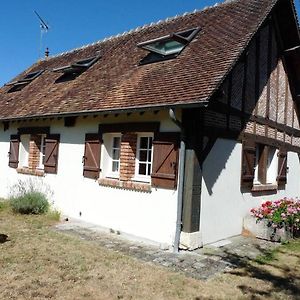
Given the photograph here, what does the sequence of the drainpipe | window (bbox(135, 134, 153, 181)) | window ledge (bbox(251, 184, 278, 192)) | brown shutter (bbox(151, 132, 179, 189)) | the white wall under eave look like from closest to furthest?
the drainpipe → brown shutter (bbox(151, 132, 179, 189)) → the white wall under eave → window (bbox(135, 134, 153, 181)) → window ledge (bbox(251, 184, 278, 192))

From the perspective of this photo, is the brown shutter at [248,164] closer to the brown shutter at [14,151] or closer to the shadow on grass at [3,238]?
the shadow on grass at [3,238]

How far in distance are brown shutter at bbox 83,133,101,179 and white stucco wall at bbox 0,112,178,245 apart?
0.18m

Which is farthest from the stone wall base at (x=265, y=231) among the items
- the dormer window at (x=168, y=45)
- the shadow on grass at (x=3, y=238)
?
the shadow on grass at (x=3, y=238)

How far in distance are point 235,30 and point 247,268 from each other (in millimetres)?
5364

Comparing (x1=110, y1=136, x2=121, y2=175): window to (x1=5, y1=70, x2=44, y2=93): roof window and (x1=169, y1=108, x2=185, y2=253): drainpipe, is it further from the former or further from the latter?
(x1=5, y1=70, x2=44, y2=93): roof window

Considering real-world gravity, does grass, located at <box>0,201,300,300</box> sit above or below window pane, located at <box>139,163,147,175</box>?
below

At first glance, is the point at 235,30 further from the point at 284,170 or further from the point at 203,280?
the point at 203,280

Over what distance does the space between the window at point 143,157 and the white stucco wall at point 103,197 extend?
467 mm

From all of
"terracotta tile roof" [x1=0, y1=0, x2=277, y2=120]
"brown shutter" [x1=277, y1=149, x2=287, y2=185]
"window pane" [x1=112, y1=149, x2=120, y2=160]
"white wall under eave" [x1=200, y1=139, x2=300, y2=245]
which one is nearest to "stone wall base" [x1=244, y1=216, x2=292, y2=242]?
"white wall under eave" [x1=200, y1=139, x2=300, y2=245]

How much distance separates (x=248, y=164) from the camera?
8.98 m

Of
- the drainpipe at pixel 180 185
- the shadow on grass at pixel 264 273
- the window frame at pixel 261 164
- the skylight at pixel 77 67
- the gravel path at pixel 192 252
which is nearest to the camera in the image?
the shadow on grass at pixel 264 273

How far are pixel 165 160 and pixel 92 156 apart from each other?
2.44 meters

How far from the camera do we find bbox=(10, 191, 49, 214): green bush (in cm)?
998

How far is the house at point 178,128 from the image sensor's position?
7.24 m
